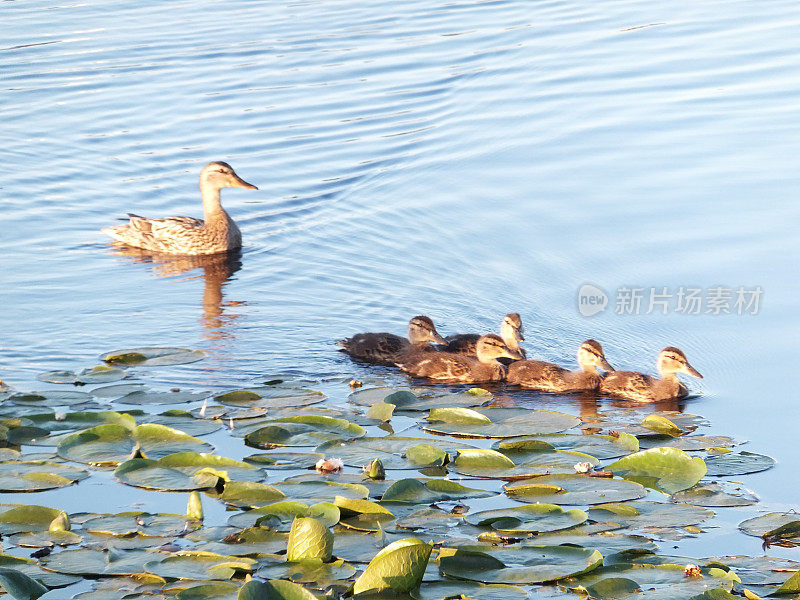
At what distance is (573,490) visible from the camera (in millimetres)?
5477

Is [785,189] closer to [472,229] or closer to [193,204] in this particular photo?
[472,229]

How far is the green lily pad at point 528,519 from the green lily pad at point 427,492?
0.80ft

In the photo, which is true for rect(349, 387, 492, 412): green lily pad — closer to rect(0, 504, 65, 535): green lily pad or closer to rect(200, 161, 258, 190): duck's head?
rect(0, 504, 65, 535): green lily pad

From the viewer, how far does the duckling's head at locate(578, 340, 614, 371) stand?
786 centimetres

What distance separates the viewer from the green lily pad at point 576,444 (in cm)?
604

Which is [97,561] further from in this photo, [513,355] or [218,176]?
[218,176]

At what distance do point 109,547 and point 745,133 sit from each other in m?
10.1

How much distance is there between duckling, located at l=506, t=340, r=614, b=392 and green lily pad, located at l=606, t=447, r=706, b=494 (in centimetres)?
191

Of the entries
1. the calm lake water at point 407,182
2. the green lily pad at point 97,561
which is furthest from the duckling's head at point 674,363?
the green lily pad at point 97,561

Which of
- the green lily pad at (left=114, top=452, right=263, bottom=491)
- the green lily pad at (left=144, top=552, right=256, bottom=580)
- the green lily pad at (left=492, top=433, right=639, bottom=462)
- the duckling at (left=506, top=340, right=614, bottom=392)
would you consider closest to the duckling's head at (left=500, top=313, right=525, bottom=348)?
the duckling at (left=506, top=340, right=614, bottom=392)

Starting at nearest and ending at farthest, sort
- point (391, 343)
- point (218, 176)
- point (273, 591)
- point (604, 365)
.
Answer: point (273, 591) → point (604, 365) → point (391, 343) → point (218, 176)

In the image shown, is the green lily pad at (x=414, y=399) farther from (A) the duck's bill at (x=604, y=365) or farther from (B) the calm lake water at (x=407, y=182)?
(A) the duck's bill at (x=604, y=365)

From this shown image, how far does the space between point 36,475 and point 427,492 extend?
6.11 ft

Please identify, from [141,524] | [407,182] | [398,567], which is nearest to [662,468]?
[398,567]
